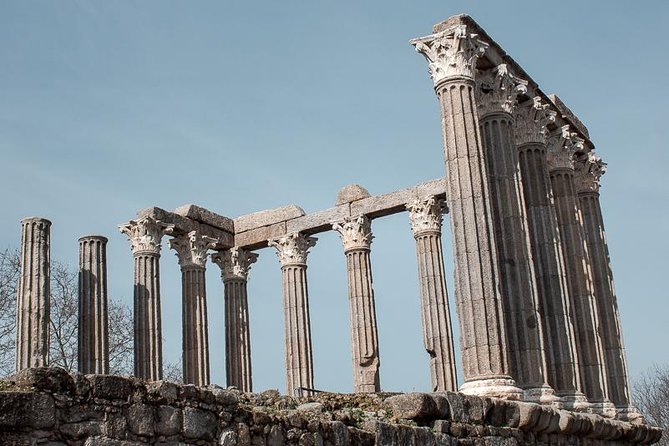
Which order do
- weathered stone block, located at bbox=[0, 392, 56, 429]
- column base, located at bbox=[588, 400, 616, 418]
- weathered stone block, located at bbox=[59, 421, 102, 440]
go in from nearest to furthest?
weathered stone block, located at bbox=[0, 392, 56, 429] → weathered stone block, located at bbox=[59, 421, 102, 440] → column base, located at bbox=[588, 400, 616, 418]

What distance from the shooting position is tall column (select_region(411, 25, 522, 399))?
60.1 ft

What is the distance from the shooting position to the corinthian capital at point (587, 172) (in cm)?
2756

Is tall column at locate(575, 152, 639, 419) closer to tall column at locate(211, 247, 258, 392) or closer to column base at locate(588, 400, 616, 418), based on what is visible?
column base at locate(588, 400, 616, 418)

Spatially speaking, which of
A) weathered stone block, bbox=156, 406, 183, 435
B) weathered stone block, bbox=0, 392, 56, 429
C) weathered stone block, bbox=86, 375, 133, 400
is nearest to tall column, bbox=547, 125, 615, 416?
weathered stone block, bbox=156, 406, 183, 435

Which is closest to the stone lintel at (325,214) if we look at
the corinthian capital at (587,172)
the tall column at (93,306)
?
the corinthian capital at (587,172)

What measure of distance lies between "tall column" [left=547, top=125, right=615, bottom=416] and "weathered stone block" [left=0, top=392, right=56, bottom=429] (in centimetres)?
1735

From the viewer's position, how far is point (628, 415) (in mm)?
24562

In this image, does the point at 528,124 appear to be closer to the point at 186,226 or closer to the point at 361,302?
the point at 361,302

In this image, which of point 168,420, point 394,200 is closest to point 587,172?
point 394,200

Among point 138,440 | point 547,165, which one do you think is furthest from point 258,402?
point 547,165

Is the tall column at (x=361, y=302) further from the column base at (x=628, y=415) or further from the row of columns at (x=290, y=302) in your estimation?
the column base at (x=628, y=415)

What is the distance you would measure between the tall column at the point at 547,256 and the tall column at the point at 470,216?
3.09 m

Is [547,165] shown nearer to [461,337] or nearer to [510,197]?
[510,197]

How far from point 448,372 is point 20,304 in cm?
1219
